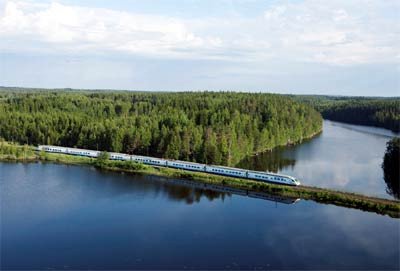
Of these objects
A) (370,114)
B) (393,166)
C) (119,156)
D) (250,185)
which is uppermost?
(370,114)

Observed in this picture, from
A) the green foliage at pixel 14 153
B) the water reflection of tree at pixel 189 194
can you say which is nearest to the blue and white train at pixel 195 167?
the green foliage at pixel 14 153

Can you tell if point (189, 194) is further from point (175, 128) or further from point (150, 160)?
point (175, 128)

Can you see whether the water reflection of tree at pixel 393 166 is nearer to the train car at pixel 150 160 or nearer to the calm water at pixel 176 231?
the calm water at pixel 176 231

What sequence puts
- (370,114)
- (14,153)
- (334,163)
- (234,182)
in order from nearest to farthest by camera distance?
(234,182), (334,163), (14,153), (370,114)

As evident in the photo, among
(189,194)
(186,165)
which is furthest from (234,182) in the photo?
(186,165)

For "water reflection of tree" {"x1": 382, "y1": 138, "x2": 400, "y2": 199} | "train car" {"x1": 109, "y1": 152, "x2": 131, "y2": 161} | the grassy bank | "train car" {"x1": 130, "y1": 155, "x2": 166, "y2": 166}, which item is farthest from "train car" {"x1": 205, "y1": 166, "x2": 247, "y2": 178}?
"water reflection of tree" {"x1": 382, "y1": 138, "x2": 400, "y2": 199}

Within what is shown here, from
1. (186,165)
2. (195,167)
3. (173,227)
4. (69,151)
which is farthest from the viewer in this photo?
(69,151)

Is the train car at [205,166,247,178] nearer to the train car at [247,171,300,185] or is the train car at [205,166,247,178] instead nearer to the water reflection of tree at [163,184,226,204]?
the train car at [247,171,300,185]
